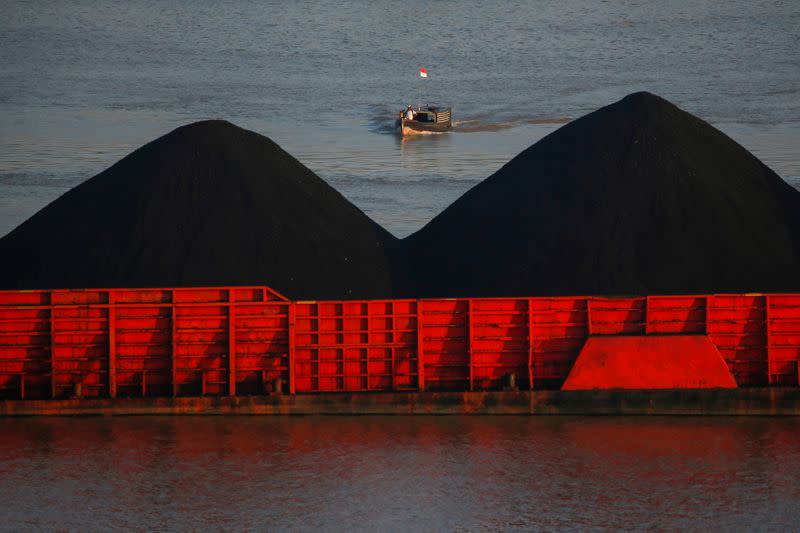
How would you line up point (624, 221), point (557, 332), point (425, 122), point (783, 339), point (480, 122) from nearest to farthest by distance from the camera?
1. point (557, 332)
2. point (783, 339)
3. point (624, 221)
4. point (425, 122)
5. point (480, 122)

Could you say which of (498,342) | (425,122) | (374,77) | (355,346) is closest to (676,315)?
(498,342)

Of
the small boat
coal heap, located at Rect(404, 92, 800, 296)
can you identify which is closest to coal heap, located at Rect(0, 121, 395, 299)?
coal heap, located at Rect(404, 92, 800, 296)

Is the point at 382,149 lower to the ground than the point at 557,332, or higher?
higher

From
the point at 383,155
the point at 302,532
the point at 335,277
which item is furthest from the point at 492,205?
the point at 383,155

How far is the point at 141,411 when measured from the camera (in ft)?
82.9

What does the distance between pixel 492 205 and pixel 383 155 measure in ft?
113

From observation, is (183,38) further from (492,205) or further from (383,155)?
(492,205)

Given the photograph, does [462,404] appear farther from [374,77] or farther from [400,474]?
[374,77]

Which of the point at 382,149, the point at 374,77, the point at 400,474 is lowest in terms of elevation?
the point at 400,474

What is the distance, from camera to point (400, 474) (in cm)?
2153

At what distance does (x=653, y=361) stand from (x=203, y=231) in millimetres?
9938

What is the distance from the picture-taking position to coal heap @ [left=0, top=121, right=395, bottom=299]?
28.7 meters

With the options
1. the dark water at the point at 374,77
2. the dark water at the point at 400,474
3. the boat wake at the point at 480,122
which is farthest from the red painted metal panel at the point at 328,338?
the boat wake at the point at 480,122

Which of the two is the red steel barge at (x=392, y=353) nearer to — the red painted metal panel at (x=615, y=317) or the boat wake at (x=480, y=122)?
the red painted metal panel at (x=615, y=317)
